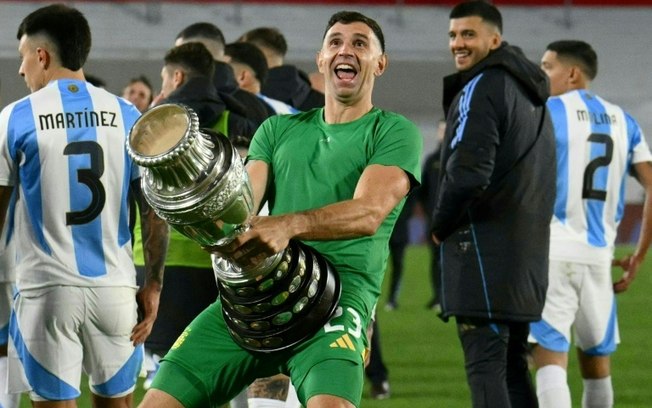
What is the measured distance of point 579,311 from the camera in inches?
257

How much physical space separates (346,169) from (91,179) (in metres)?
1.18

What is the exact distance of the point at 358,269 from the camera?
161 inches

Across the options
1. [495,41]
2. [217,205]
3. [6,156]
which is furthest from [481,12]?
[217,205]

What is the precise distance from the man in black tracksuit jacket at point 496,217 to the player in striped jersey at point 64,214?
1394 millimetres

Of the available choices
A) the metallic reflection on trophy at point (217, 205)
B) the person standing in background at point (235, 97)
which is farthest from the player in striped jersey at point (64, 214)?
the person standing in background at point (235, 97)

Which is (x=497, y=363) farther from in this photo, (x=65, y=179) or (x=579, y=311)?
(x=65, y=179)

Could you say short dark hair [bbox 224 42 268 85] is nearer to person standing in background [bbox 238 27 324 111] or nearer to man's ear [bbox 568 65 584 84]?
person standing in background [bbox 238 27 324 111]

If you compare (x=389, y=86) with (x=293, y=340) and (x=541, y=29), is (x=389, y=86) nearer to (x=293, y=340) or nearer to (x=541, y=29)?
(x=541, y=29)

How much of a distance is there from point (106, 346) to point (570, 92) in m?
3.01

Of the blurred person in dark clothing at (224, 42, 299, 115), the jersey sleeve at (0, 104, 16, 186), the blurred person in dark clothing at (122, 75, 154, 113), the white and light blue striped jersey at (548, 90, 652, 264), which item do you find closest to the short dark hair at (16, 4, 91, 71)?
the jersey sleeve at (0, 104, 16, 186)

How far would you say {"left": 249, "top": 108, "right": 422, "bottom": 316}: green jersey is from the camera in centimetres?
405

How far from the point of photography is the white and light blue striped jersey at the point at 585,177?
21.3 feet

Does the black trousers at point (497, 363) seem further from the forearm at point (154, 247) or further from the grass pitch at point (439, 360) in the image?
the grass pitch at point (439, 360)

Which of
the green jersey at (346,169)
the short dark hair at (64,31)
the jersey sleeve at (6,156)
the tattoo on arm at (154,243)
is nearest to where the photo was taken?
the green jersey at (346,169)
